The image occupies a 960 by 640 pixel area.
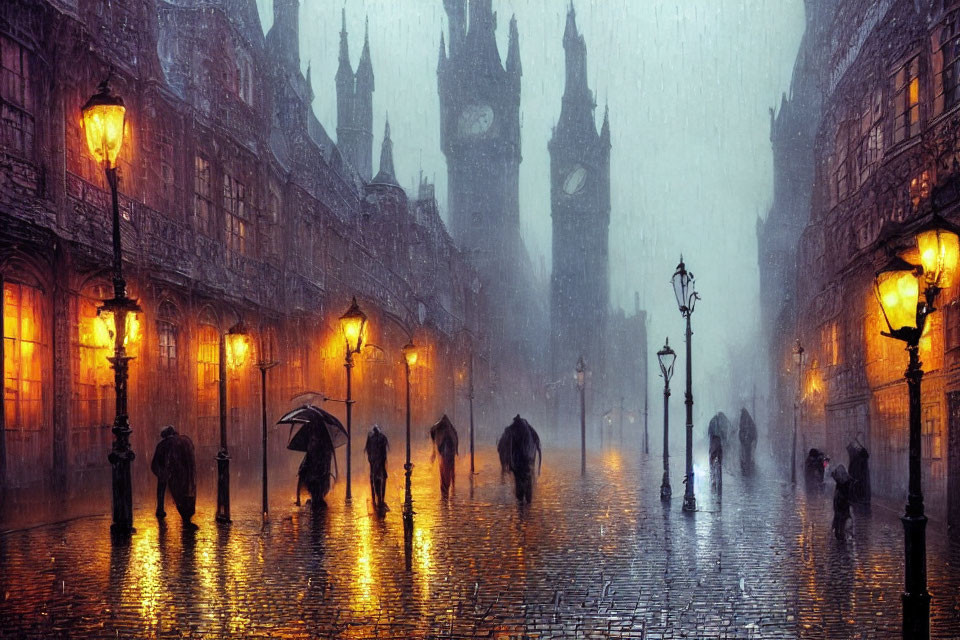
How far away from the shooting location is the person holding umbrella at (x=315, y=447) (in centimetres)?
1945

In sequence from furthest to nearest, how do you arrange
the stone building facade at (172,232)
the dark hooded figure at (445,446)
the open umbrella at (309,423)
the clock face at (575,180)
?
the clock face at (575,180), the dark hooded figure at (445,446), the open umbrella at (309,423), the stone building facade at (172,232)

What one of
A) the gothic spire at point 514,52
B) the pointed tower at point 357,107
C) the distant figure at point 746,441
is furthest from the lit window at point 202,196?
the gothic spire at point 514,52

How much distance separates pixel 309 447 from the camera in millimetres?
19688

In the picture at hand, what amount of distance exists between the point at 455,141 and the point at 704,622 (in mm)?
93788

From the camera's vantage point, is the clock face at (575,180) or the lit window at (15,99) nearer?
the lit window at (15,99)

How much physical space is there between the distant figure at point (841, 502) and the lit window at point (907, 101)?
925 centimetres

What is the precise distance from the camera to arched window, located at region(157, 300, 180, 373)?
22391 mm

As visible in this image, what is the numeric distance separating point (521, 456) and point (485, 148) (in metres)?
81.5

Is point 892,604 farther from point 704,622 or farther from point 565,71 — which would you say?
point 565,71

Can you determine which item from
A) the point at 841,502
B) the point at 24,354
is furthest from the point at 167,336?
the point at 841,502

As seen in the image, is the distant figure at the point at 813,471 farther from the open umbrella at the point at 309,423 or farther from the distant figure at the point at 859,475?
the open umbrella at the point at 309,423

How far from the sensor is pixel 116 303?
14008 millimetres

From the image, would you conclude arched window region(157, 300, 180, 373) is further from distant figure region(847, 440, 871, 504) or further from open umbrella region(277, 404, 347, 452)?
distant figure region(847, 440, 871, 504)

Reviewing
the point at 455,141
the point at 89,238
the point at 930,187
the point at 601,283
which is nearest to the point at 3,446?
the point at 89,238
